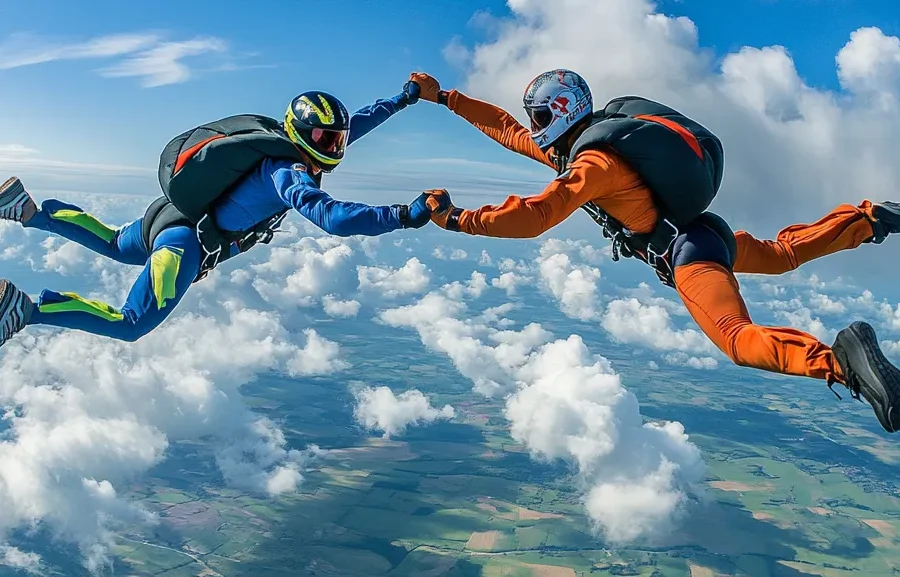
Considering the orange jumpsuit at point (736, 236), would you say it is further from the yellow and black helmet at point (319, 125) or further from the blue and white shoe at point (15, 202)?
the blue and white shoe at point (15, 202)

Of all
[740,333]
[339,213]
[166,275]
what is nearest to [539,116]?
[339,213]

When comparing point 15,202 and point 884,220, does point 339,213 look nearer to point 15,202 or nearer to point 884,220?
point 15,202

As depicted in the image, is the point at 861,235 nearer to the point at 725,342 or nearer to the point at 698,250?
the point at 698,250

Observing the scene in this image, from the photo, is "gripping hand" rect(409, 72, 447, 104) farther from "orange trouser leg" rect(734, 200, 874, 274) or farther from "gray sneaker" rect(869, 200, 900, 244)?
"gray sneaker" rect(869, 200, 900, 244)

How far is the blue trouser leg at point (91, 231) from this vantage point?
730 cm

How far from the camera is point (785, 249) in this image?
6359 millimetres

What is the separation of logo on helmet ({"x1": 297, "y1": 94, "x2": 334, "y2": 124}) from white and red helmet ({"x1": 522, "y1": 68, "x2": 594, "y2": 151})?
186 cm

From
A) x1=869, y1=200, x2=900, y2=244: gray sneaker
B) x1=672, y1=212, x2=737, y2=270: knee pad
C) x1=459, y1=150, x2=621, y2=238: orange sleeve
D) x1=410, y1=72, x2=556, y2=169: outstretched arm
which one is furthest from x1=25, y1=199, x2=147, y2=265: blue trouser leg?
x1=869, y1=200, x2=900, y2=244: gray sneaker

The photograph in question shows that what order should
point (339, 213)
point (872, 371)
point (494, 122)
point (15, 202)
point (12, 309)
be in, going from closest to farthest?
point (872, 371) < point (339, 213) < point (12, 309) < point (15, 202) < point (494, 122)

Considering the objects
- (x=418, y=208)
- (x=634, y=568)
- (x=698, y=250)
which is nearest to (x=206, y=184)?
(x=418, y=208)

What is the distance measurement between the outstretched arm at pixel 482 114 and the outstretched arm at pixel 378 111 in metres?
0.16

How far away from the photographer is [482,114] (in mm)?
7949

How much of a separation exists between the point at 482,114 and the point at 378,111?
132cm

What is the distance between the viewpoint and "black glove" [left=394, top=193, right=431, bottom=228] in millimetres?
4648
